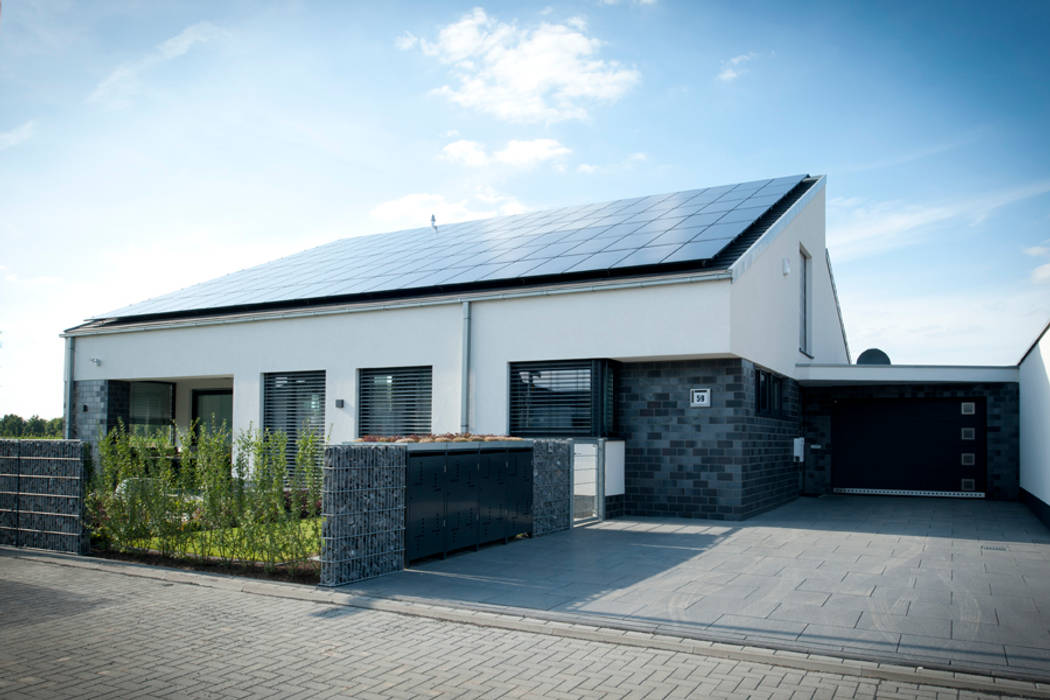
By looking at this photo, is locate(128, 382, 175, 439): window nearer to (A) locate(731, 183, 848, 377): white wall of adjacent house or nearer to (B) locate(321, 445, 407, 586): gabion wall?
(B) locate(321, 445, 407, 586): gabion wall

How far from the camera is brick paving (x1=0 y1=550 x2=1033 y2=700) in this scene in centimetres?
447

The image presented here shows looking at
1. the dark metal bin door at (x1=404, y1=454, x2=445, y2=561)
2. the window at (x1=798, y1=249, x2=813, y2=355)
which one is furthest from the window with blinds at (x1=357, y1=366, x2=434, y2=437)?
the window at (x1=798, y1=249, x2=813, y2=355)

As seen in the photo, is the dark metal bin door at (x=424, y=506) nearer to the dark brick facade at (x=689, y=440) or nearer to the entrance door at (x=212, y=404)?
the dark brick facade at (x=689, y=440)

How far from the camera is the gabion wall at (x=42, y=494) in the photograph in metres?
9.12

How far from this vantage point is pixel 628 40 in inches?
513

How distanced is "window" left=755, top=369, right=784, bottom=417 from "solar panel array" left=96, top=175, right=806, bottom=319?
9.53ft

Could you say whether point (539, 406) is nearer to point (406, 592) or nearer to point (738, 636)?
point (406, 592)

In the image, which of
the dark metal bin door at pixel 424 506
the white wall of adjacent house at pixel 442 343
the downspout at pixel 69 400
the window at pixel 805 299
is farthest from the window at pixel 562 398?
the downspout at pixel 69 400

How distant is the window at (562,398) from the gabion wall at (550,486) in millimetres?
1237

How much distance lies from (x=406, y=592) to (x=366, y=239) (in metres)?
18.2

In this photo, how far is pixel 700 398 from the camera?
1277 centimetres

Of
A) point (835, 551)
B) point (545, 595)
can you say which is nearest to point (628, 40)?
point (835, 551)

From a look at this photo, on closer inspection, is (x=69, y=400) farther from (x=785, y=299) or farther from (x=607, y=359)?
(x=785, y=299)

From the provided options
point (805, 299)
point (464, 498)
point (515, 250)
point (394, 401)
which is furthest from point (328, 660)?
point (805, 299)
